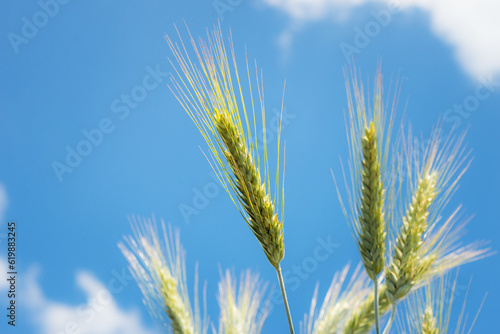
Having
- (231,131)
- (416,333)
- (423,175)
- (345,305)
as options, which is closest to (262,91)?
(231,131)

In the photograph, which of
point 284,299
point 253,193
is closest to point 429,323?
point 284,299

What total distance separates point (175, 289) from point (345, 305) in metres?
1.05

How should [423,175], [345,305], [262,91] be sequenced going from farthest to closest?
[345,305], [423,175], [262,91]

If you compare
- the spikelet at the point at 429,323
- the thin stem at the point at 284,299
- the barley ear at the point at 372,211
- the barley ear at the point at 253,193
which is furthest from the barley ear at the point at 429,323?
the barley ear at the point at 253,193

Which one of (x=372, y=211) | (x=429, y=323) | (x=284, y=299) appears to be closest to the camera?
(x=284, y=299)

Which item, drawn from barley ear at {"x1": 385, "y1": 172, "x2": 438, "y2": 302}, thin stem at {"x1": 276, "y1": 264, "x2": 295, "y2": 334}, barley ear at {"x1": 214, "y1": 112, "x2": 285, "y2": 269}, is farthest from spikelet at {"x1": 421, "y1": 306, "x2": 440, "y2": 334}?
barley ear at {"x1": 214, "y1": 112, "x2": 285, "y2": 269}

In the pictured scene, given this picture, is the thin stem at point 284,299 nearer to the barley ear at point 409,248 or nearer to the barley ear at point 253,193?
the barley ear at point 253,193

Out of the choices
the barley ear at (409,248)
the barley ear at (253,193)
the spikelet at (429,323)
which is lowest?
the spikelet at (429,323)

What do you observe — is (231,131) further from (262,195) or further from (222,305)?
(222,305)

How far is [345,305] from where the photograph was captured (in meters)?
2.73

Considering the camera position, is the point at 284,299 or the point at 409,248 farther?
the point at 409,248

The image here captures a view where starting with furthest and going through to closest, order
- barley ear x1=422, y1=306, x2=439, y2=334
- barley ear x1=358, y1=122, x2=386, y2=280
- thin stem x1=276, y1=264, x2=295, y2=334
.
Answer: barley ear x1=422, y1=306, x2=439, y2=334 < barley ear x1=358, y1=122, x2=386, y2=280 < thin stem x1=276, y1=264, x2=295, y2=334

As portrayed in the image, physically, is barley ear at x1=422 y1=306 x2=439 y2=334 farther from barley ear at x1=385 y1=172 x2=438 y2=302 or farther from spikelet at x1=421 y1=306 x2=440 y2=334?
barley ear at x1=385 y1=172 x2=438 y2=302

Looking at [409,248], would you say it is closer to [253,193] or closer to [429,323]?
[429,323]
